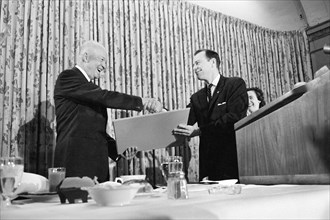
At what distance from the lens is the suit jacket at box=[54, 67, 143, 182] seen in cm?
236

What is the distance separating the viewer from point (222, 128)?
2.64 meters

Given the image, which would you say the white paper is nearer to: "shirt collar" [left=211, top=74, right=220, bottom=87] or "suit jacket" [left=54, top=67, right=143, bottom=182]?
"suit jacket" [left=54, top=67, right=143, bottom=182]

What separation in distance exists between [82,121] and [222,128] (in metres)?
1.02

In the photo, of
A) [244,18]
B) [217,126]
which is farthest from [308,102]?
[244,18]

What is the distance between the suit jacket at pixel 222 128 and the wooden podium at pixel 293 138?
0.91 meters

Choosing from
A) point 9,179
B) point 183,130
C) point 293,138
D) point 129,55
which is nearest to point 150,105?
point 183,130

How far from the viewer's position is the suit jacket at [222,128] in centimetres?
262

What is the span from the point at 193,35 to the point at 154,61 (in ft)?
2.34

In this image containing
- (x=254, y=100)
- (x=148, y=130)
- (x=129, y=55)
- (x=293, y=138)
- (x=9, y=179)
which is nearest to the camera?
(x=9, y=179)

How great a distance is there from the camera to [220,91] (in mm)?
2842

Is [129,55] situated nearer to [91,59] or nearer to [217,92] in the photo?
[91,59]

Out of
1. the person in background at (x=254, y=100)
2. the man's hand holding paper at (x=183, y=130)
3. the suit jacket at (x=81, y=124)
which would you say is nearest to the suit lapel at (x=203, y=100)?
the man's hand holding paper at (x=183, y=130)

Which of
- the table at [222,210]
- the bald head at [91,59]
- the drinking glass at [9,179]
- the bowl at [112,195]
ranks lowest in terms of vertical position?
the table at [222,210]

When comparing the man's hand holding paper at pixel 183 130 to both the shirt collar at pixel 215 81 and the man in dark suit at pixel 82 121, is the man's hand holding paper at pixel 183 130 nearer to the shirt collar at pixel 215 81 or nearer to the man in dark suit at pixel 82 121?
the man in dark suit at pixel 82 121
